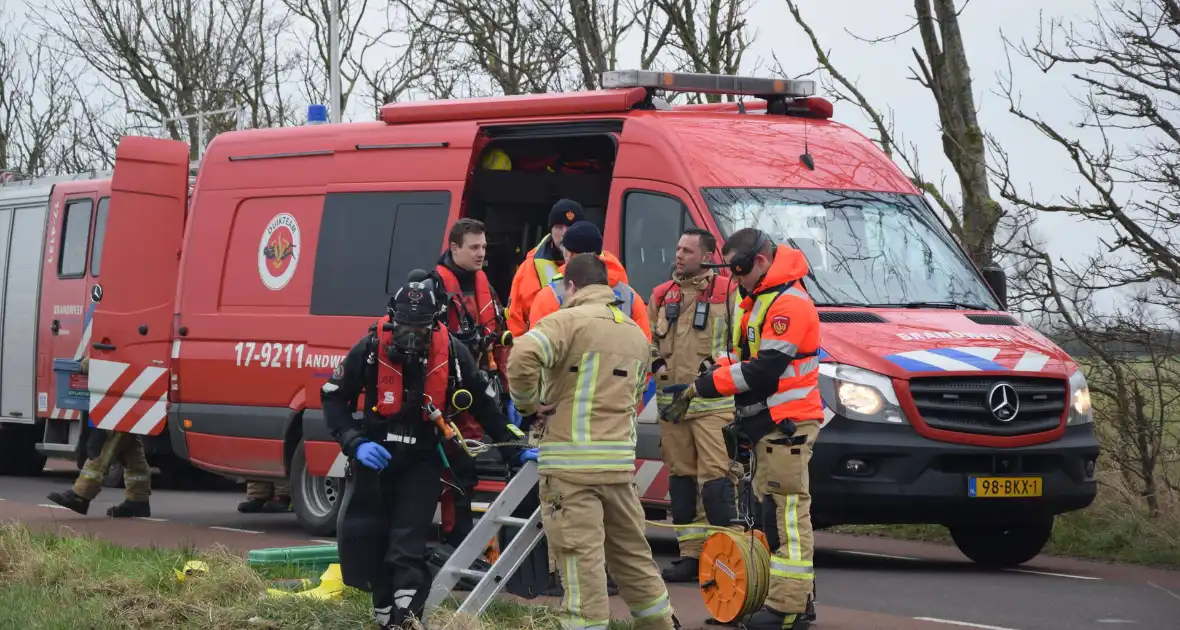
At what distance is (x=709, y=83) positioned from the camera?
38.3 ft

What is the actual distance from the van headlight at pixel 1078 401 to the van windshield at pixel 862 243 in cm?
70

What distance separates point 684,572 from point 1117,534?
3.46 m

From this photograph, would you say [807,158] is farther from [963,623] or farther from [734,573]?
[734,573]

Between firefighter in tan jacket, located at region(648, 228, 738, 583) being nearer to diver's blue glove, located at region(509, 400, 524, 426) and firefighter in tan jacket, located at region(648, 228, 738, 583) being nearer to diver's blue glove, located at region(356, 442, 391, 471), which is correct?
diver's blue glove, located at region(509, 400, 524, 426)

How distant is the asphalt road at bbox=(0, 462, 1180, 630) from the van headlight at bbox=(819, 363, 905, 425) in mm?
960

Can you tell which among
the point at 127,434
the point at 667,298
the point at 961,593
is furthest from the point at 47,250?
the point at 961,593

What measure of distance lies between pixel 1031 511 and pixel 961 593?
2.71ft

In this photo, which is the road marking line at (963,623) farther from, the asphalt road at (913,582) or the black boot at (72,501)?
the black boot at (72,501)

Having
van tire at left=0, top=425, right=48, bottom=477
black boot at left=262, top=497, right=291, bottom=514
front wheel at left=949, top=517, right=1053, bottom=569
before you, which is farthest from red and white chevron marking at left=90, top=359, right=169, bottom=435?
van tire at left=0, top=425, right=48, bottom=477

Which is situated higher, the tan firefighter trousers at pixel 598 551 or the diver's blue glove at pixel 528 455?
the diver's blue glove at pixel 528 455

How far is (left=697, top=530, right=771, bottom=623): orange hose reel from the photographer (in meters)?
8.04

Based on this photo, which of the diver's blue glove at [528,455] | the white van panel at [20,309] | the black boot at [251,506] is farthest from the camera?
the white van panel at [20,309]

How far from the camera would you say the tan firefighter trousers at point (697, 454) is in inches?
375

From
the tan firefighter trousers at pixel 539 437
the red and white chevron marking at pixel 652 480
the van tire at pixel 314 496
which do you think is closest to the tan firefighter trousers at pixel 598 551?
the tan firefighter trousers at pixel 539 437
